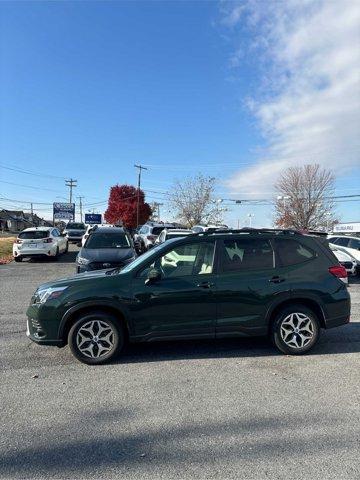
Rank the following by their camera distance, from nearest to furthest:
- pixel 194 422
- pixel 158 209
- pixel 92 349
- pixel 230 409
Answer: pixel 194 422, pixel 230 409, pixel 92 349, pixel 158 209

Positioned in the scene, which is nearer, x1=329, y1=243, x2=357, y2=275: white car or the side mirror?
the side mirror

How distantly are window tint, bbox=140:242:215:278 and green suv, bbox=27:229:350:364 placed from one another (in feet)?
0.05

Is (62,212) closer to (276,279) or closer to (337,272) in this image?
(276,279)

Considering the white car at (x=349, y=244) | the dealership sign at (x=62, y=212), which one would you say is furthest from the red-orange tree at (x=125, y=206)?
the white car at (x=349, y=244)

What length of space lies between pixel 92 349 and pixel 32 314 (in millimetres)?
935

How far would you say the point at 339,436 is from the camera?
3.49 metres

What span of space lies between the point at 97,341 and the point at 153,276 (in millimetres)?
1117

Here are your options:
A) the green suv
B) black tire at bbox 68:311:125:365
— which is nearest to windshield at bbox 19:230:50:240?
the green suv

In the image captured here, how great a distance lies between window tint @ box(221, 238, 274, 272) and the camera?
5734 mm

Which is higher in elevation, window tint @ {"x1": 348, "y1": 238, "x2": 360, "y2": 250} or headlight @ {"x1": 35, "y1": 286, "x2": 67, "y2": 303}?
window tint @ {"x1": 348, "y1": 238, "x2": 360, "y2": 250}

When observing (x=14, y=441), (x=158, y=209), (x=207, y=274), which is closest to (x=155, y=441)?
(x=14, y=441)

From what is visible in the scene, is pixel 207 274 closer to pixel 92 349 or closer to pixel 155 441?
pixel 92 349

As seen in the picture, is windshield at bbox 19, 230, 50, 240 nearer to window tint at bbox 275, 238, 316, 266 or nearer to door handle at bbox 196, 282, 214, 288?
door handle at bbox 196, 282, 214, 288

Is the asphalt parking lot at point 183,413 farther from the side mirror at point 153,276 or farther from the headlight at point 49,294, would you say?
the side mirror at point 153,276
